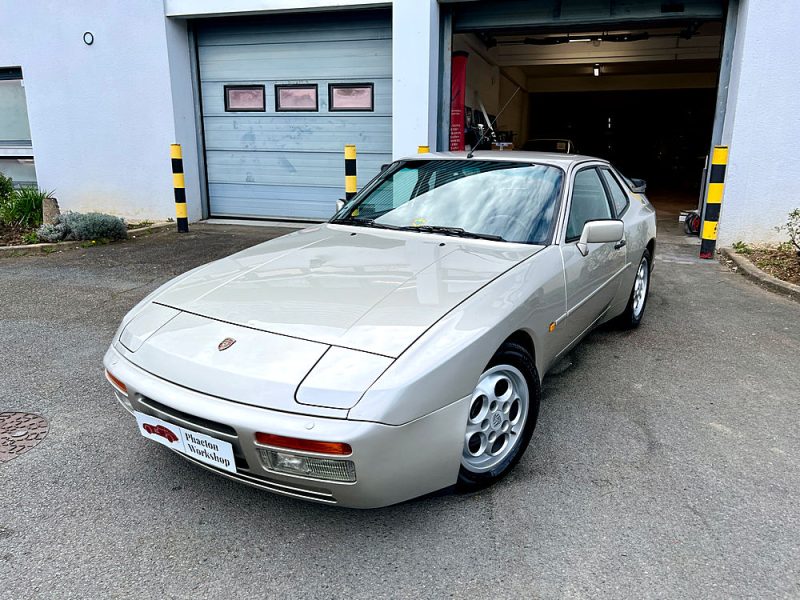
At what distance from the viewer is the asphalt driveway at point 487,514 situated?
2078 millimetres

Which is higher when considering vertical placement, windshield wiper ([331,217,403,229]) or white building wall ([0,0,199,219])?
white building wall ([0,0,199,219])

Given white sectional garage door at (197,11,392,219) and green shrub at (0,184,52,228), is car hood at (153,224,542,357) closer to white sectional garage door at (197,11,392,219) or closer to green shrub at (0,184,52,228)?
white sectional garage door at (197,11,392,219)

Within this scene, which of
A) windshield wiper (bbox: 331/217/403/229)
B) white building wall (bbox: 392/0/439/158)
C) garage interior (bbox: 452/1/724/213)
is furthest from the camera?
garage interior (bbox: 452/1/724/213)

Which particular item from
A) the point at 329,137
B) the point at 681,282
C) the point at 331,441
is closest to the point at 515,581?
the point at 331,441

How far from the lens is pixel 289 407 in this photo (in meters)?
2.02

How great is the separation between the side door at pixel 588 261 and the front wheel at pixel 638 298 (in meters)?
0.59

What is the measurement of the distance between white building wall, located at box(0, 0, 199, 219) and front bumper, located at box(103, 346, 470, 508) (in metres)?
8.38

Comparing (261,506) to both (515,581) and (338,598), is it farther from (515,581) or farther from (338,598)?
(515,581)

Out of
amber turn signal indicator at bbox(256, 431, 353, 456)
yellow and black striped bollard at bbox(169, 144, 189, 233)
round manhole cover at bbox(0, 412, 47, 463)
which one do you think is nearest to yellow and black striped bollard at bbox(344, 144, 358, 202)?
yellow and black striped bollard at bbox(169, 144, 189, 233)

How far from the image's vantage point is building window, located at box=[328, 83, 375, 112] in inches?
363

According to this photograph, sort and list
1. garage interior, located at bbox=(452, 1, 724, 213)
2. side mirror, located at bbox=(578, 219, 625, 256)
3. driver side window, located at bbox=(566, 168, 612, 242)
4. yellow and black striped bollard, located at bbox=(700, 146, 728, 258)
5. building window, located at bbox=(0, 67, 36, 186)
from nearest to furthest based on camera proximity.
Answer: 1. side mirror, located at bbox=(578, 219, 625, 256)
2. driver side window, located at bbox=(566, 168, 612, 242)
3. yellow and black striped bollard, located at bbox=(700, 146, 728, 258)
4. garage interior, located at bbox=(452, 1, 724, 213)
5. building window, located at bbox=(0, 67, 36, 186)

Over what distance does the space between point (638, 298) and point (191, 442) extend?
3.72 metres

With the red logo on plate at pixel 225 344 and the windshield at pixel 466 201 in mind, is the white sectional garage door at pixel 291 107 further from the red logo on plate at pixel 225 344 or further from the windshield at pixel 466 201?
the red logo on plate at pixel 225 344

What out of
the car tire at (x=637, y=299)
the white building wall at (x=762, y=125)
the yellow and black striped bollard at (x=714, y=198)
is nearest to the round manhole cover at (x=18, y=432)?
the car tire at (x=637, y=299)
